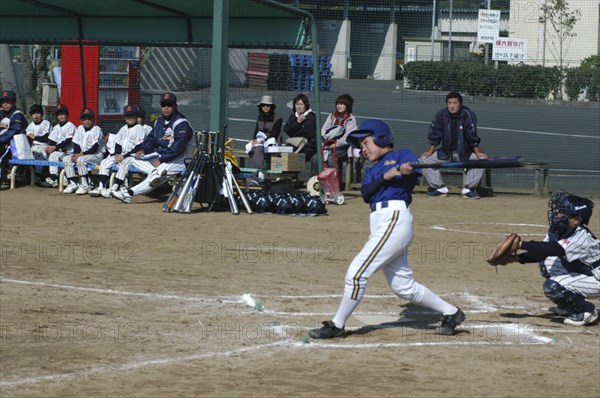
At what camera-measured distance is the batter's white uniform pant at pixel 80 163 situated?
15.1m

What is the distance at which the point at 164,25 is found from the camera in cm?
1705

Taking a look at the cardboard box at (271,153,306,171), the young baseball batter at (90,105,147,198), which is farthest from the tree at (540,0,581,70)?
the young baseball batter at (90,105,147,198)

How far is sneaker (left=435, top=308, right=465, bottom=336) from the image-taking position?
274 inches

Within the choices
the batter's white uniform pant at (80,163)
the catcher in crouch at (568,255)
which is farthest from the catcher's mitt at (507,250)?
the batter's white uniform pant at (80,163)

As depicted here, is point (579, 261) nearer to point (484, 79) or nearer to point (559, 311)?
point (559, 311)

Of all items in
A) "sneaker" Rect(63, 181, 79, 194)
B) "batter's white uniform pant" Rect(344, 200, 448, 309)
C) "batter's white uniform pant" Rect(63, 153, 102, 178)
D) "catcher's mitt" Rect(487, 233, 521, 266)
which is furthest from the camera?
"sneaker" Rect(63, 181, 79, 194)

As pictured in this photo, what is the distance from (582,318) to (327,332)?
2.09 metres

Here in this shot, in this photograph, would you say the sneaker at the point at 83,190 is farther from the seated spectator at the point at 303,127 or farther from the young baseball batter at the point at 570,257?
the young baseball batter at the point at 570,257

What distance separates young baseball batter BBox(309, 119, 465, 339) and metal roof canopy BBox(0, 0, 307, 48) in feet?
26.1

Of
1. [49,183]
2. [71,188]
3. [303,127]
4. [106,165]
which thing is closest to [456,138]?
[303,127]

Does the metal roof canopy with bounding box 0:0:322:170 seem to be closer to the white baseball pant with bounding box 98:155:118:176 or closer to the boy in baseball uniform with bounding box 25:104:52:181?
the boy in baseball uniform with bounding box 25:104:52:181

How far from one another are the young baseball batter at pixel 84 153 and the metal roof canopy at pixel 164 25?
216 cm

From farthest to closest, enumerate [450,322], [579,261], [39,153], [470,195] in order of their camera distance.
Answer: [39,153] → [470,195] → [579,261] → [450,322]

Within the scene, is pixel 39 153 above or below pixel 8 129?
below
